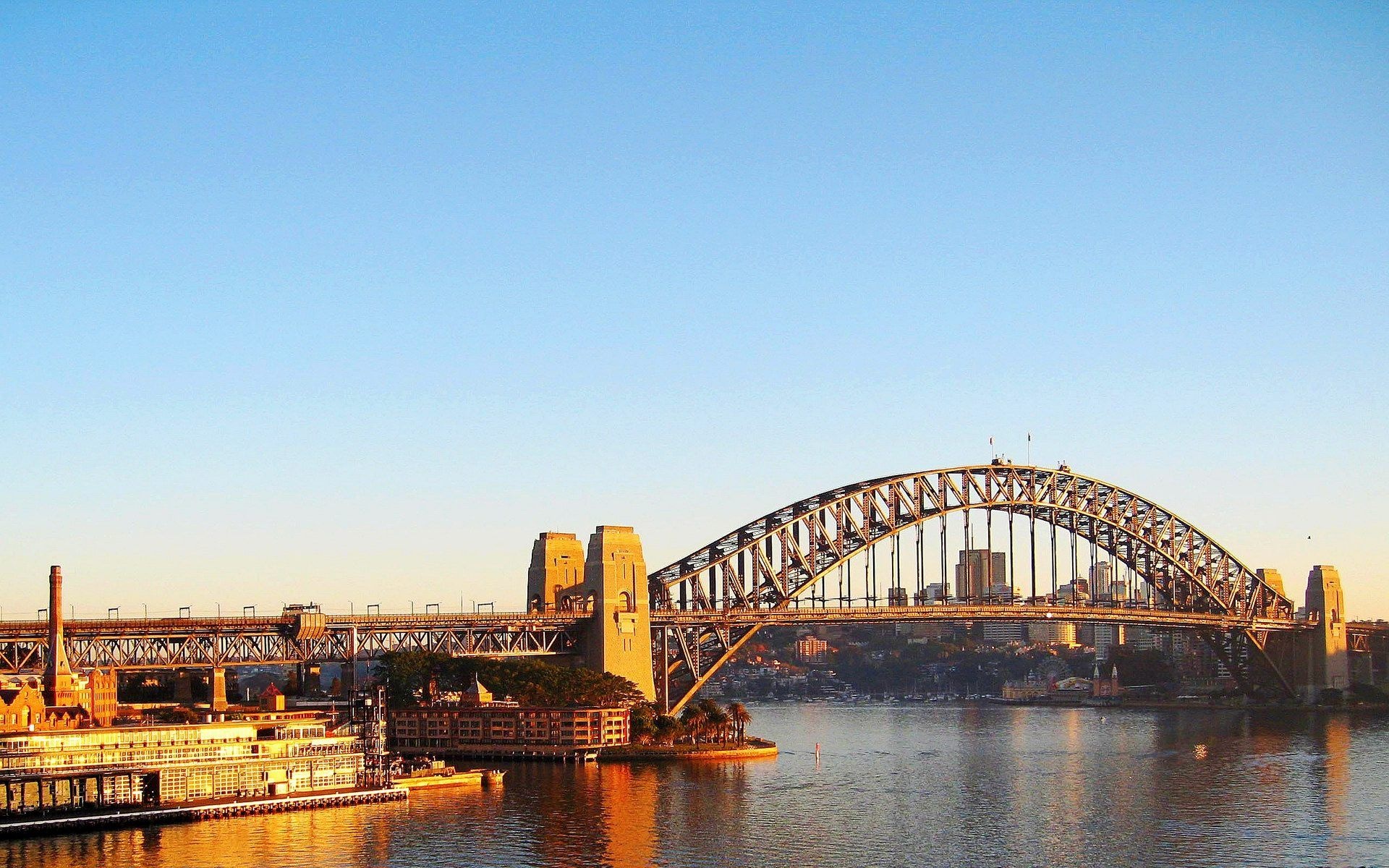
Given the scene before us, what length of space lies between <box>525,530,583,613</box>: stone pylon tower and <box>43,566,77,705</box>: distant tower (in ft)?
96.0

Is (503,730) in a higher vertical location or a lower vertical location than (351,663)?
lower

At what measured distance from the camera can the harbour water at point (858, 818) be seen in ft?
205

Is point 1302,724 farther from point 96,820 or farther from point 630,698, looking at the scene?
point 96,820

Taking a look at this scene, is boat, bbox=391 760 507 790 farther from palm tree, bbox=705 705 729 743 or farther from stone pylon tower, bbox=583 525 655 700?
stone pylon tower, bbox=583 525 655 700

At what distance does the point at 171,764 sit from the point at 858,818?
2733 centimetres

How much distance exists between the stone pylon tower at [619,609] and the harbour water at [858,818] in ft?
33.8

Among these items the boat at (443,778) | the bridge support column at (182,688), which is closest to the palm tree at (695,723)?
the boat at (443,778)

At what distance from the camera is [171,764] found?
75375mm

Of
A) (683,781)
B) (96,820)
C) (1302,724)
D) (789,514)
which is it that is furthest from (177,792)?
(1302,724)

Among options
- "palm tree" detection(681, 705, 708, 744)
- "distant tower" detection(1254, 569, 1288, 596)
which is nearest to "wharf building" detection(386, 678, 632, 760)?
"palm tree" detection(681, 705, 708, 744)

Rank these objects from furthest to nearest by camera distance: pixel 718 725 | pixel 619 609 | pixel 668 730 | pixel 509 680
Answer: pixel 619 609 → pixel 509 680 → pixel 718 725 → pixel 668 730

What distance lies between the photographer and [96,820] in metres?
70.0

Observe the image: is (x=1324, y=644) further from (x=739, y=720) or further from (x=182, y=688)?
(x=182, y=688)

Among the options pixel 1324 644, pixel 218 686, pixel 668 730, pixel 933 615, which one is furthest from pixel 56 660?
pixel 1324 644
